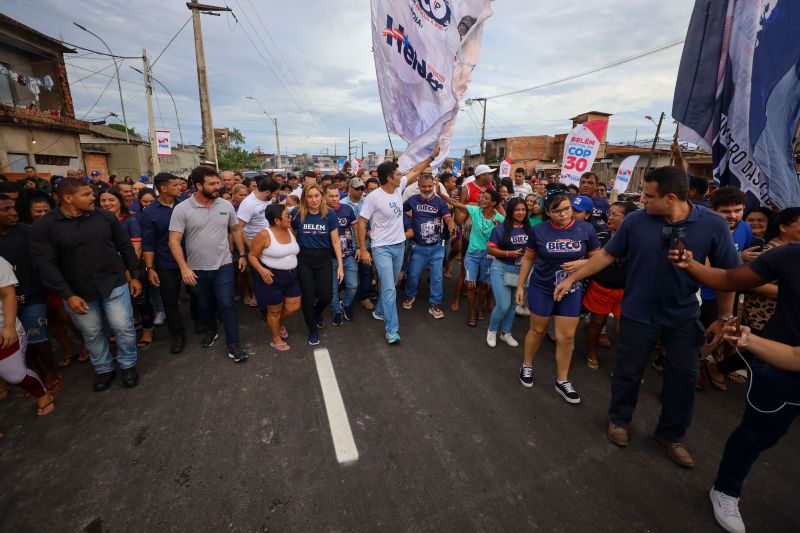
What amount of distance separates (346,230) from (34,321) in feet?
11.4

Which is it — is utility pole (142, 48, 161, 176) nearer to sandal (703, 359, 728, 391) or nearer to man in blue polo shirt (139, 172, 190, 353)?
man in blue polo shirt (139, 172, 190, 353)

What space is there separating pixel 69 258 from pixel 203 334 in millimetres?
1812

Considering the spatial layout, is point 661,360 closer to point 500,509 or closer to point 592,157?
point 500,509

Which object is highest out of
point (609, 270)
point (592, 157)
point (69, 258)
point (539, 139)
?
point (539, 139)

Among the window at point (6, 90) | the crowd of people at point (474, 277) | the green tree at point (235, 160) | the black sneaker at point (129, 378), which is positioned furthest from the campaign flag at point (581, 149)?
the green tree at point (235, 160)

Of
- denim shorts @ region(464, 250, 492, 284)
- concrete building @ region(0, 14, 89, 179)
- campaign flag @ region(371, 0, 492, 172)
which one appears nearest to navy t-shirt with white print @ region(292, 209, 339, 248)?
campaign flag @ region(371, 0, 492, 172)

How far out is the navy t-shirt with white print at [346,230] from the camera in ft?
16.8

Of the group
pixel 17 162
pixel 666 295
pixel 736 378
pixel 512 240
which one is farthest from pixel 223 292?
pixel 17 162

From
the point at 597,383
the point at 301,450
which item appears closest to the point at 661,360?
the point at 597,383

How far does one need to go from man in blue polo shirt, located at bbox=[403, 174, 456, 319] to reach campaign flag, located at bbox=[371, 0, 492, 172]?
541mm

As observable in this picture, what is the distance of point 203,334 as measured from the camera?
464 cm

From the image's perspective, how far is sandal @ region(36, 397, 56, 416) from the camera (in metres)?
3.07

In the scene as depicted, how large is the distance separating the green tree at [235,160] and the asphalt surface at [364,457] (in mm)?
47136

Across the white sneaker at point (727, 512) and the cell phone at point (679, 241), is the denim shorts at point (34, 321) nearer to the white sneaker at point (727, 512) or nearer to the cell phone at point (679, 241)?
the cell phone at point (679, 241)
